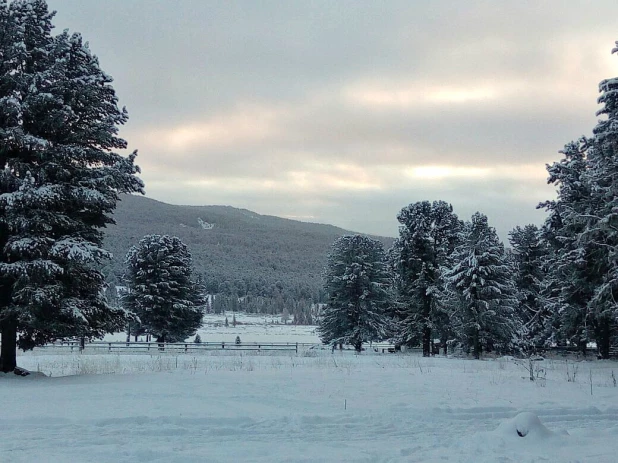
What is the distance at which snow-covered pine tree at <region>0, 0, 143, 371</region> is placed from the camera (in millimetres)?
13977

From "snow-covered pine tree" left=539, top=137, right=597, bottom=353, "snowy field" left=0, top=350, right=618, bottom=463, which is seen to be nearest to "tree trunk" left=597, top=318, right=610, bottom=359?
"snow-covered pine tree" left=539, top=137, right=597, bottom=353

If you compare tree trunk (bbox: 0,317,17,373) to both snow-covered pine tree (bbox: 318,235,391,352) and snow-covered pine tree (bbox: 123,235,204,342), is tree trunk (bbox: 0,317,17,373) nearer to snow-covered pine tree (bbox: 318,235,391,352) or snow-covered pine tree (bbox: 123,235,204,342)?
snow-covered pine tree (bbox: 123,235,204,342)

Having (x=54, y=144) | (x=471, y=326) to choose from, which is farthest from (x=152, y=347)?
(x=54, y=144)

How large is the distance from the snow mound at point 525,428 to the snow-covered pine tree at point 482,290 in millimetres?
26210

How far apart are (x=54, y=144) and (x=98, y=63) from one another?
2993 mm

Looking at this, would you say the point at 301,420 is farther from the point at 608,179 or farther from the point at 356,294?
the point at 356,294

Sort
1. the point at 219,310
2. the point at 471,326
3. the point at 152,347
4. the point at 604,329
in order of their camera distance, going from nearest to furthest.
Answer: the point at 604,329 < the point at 471,326 < the point at 152,347 < the point at 219,310

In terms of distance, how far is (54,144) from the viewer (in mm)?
15523

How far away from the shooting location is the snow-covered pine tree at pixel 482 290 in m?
33.3

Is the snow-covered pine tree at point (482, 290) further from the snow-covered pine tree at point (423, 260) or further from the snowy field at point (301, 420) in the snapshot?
the snowy field at point (301, 420)

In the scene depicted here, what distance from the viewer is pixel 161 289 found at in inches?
1693

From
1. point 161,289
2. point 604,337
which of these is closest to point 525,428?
point 604,337

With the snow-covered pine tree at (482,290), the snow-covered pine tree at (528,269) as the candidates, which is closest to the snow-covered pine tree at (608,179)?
the snow-covered pine tree at (482,290)

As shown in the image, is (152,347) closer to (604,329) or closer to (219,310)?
(604,329)
